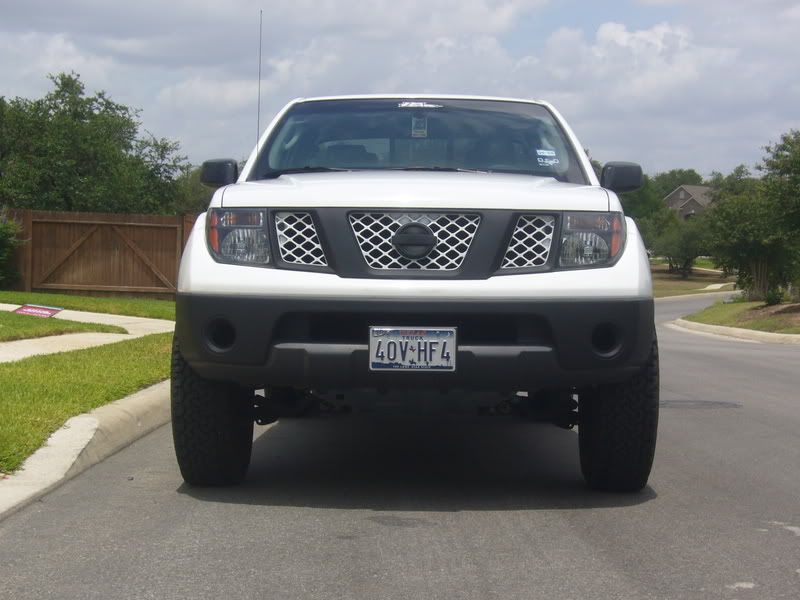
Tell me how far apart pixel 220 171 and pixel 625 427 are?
2.51m

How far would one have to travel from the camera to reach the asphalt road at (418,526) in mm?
4164

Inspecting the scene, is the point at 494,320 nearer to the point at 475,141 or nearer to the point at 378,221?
the point at 378,221

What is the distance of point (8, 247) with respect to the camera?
79.7 ft

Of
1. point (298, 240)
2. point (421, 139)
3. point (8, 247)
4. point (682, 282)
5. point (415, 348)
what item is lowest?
point (682, 282)

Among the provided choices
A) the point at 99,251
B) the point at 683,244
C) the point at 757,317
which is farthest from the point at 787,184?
the point at 683,244

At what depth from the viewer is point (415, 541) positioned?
4.78 m

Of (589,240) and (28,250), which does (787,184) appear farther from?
(589,240)

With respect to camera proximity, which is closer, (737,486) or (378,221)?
(378,221)

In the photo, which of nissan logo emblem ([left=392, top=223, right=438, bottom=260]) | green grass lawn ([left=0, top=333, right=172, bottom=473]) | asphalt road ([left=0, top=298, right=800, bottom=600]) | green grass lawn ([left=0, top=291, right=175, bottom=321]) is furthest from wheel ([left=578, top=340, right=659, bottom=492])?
green grass lawn ([left=0, top=291, right=175, bottom=321])

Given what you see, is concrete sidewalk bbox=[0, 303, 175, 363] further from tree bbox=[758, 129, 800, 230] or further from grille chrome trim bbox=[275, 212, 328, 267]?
tree bbox=[758, 129, 800, 230]

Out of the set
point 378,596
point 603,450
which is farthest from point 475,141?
point 378,596

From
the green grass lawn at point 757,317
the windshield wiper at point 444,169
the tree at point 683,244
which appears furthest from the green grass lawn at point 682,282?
the windshield wiper at point 444,169

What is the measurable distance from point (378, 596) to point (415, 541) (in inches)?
31.5

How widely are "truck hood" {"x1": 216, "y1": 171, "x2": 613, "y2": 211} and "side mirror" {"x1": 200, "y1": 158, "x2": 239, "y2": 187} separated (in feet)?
2.79
